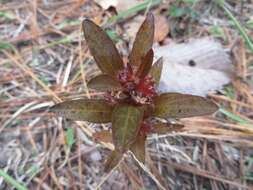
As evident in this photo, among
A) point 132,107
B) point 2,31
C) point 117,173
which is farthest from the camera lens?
point 2,31

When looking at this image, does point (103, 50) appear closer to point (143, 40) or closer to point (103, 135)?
point (143, 40)

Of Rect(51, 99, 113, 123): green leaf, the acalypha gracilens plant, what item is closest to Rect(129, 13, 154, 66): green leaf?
the acalypha gracilens plant

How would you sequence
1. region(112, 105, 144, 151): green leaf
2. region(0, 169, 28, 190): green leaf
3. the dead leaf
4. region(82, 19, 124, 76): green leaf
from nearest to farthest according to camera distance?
region(112, 105, 144, 151): green leaf < region(82, 19, 124, 76): green leaf < region(0, 169, 28, 190): green leaf < the dead leaf

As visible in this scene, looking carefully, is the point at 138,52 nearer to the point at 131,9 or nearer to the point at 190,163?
the point at 190,163

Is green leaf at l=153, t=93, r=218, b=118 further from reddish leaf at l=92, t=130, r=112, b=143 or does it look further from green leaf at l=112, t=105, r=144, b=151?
reddish leaf at l=92, t=130, r=112, b=143

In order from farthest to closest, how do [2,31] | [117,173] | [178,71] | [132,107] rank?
[2,31]
[178,71]
[117,173]
[132,107]

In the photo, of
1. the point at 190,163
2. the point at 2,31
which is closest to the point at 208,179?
the point at 190,163
